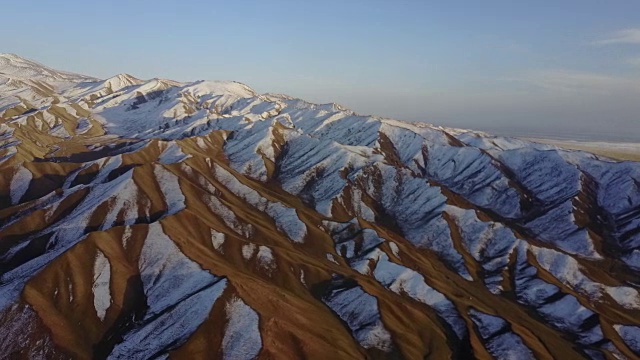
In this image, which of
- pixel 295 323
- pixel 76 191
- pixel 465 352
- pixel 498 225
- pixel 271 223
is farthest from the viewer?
pixel 498 225

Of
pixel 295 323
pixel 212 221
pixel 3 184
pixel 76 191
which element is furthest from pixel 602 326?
pixel 3 184

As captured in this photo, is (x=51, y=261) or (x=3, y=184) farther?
(x=3, y=184)

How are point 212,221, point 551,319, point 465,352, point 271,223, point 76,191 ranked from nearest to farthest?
point 465,352
point 551,319
point 212,221
point 76,191
point 271,223

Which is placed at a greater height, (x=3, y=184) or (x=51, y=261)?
(x=51, y=261)

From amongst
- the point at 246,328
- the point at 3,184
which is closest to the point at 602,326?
the point at 246,328

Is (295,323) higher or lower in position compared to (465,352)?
higher

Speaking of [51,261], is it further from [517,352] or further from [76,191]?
[517,352]

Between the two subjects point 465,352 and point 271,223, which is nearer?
point 465,352

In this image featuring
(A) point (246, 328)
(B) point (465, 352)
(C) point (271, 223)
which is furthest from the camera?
(C) point (271, 223)

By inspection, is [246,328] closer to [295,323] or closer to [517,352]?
[295,323]
